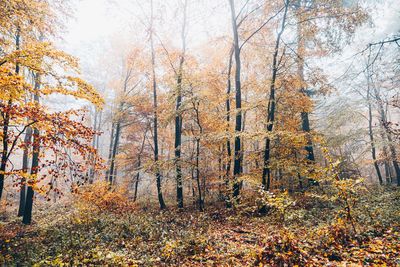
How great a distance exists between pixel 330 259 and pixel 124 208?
35.4 ft

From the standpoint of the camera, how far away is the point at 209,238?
7.07 metres

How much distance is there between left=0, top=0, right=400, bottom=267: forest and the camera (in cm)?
572

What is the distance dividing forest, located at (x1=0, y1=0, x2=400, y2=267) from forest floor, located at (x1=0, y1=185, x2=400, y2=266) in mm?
54

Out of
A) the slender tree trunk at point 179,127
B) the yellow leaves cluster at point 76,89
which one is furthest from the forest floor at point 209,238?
the yellow leaves cluster at point 76,89

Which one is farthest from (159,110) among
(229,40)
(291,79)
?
(291,79)

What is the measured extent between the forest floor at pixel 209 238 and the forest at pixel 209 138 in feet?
0.18

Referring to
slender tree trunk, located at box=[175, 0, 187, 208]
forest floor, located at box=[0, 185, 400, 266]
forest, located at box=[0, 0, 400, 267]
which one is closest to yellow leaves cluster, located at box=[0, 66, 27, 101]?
forest, located at box=[0, 0, 400, 267]

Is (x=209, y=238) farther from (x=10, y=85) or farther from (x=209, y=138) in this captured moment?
(x=10, y=85)

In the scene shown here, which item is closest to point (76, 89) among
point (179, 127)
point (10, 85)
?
point (10, 85)

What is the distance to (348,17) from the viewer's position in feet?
31.9

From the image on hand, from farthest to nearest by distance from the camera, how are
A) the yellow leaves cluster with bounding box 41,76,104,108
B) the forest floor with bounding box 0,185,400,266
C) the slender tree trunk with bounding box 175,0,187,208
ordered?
the slender tree trunk with bounding box 175,0,187,208, the yellow leaves cluster with bounding box 41,76,104,108, the forest floor with bounding box 0,185,400,266

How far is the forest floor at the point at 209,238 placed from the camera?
5199 mm

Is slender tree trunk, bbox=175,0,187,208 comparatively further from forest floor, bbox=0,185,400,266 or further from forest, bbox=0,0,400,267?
forest floor, bbox=0,185,400,266

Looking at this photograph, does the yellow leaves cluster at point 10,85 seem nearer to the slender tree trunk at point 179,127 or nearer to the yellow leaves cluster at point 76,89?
the yellow leaves cluster at point 76,89
